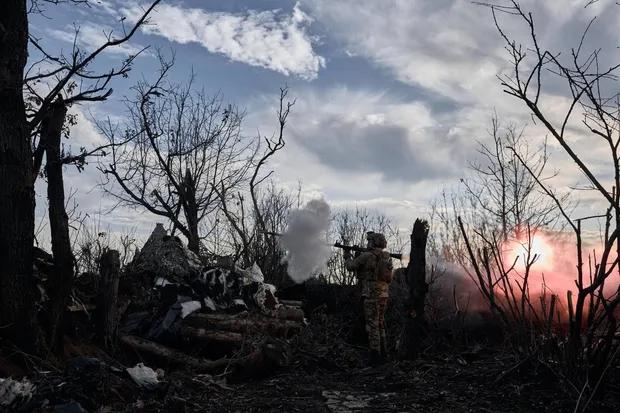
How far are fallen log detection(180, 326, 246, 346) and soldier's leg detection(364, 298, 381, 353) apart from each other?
8.12ft

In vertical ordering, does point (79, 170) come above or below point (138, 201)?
below

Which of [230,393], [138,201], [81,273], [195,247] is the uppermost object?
[138,201]

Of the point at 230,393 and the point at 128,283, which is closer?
the point at 230,393

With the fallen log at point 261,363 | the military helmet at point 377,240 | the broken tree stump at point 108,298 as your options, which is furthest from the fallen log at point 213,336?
the military helmet at point 377,240

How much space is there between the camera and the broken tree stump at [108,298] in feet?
31.2

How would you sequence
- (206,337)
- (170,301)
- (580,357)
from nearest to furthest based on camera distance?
(580,357) → (206,337) → (170,301)

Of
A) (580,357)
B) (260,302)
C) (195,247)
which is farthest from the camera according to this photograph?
(195,247)

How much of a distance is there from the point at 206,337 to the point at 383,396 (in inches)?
193

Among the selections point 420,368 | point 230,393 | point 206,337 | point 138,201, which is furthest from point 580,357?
point 138,201

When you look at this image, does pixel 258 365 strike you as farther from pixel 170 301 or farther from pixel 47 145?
pixel 47 145

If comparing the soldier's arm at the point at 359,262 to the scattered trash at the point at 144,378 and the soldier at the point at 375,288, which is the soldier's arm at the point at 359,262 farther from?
the scattered trash at the point at 144,378

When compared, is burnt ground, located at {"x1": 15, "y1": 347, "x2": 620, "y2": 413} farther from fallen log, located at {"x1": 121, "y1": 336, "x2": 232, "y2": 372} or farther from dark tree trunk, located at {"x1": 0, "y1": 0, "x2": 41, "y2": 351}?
fallen log, located at {"x1": 121, "y1": 336, "x2": 232, "y2": 372}

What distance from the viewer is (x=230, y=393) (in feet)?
22.7

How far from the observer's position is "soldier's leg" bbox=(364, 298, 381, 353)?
34.5 ft
